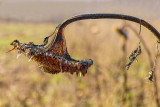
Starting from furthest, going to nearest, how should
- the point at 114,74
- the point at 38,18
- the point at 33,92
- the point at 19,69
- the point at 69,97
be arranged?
the point at 38,18 → the point at 19,69 → the point at 114,74 → the point at 33,92 → the point at 69,97

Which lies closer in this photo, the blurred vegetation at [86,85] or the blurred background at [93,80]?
the blurred background at [93,80]

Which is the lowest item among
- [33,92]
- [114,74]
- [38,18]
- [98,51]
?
[33,92]

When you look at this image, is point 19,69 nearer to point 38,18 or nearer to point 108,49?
point 108,49

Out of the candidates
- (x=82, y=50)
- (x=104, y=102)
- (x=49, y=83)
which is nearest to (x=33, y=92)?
(x=49, y=83)

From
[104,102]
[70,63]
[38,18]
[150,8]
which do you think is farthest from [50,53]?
[38,18]

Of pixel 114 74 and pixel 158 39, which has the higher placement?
pixel 158 39

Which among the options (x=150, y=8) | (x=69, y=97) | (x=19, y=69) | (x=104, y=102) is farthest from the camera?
(x=150, y=8)

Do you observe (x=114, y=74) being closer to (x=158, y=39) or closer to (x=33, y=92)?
(x=33, y=92)

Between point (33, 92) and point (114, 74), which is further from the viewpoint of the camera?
point (114, 74)

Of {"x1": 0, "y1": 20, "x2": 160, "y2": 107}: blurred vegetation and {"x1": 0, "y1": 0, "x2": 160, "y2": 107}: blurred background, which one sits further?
{"x1": 0, "y1": 20, "x2": 160, "y2": 107}: blurred vegetation
